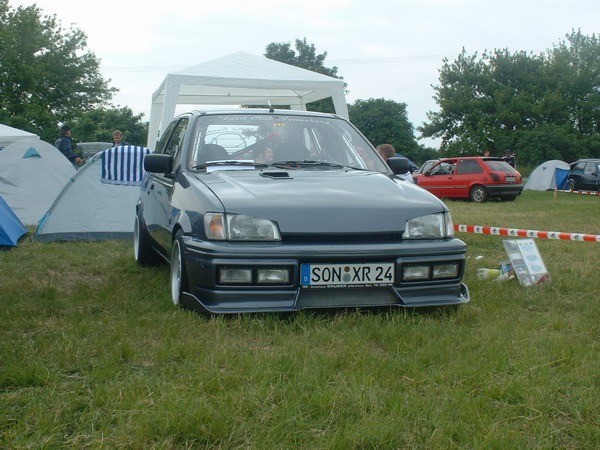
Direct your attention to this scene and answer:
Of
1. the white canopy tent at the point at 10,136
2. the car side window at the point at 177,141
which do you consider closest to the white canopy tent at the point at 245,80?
the white canopy tent at the point at 10,136

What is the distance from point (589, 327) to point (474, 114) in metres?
42.0

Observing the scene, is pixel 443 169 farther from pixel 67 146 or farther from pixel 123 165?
pixel 123 165

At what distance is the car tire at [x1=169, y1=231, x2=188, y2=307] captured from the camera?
428cm

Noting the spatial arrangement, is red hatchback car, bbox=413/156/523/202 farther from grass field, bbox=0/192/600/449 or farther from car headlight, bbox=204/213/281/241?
car headlight, bbox=204/213/281/241

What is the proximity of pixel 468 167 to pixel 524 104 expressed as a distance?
24.0m

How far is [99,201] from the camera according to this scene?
881cm

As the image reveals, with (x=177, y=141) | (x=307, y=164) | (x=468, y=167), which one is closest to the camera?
(x=307, y=164)

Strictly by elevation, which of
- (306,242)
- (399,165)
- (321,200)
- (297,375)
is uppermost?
(399,165)

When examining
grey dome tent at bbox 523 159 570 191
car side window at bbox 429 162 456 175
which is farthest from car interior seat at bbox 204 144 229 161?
grey dome tent at bbox 523 159 570 191

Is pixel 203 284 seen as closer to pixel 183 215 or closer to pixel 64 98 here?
pixel 183 215

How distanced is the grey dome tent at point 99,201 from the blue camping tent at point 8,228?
291 millimetres

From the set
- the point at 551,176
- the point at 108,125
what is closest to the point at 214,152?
the point at 551,176

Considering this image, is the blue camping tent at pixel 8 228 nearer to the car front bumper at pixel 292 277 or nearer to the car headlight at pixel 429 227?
the car front bumper at pixel 292 277

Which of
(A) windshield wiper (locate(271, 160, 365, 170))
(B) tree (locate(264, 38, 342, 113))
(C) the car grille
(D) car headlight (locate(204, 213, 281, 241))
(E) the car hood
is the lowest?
(C) the car grille
